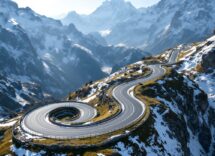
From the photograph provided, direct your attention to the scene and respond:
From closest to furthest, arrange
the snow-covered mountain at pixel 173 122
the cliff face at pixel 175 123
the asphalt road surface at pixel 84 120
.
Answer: the snow-covered mountain at pixel 173 122
the cliff face at pixel 175 123
the asphalt road surface at pixel 84 120

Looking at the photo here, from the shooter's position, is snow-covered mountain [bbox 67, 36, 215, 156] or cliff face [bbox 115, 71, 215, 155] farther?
cliff face [bbox 115, 71, 215, 155]

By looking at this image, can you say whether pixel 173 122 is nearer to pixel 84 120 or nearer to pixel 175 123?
pixel 175 123

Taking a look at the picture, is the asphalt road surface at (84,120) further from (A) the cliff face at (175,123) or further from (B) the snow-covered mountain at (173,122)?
(A) the cliff face at (175,123)

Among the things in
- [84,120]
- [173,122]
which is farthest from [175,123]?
[84,120]

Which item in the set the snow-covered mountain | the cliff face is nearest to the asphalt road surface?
the snow-covered mountain

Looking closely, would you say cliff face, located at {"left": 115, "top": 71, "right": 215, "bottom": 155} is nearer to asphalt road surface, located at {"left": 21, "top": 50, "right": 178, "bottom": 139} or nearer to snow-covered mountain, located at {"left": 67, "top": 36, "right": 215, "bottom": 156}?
snow-covered mountain, located at {"left": 67, "top": 36, "right": 215, "bottom": 156}

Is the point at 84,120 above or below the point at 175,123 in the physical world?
above

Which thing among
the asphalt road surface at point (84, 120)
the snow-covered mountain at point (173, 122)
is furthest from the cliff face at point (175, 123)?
the asphalt road surface at point (84, 120)

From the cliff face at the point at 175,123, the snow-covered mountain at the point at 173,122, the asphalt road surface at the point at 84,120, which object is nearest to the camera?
the snow-covered mountain at the point at 173,122

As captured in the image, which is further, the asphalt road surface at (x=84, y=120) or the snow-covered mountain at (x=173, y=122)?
the asphalt road surface at (x=84, y=120)
